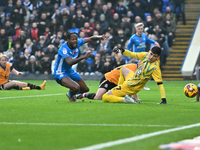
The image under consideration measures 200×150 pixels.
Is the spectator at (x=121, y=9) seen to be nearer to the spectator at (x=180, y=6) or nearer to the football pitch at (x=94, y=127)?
the spectator at (x=180, y=6)

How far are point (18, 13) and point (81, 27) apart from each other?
4234mm

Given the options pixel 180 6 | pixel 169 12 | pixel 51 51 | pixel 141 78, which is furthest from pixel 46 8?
pixel 141 78

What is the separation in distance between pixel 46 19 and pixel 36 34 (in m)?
1.14

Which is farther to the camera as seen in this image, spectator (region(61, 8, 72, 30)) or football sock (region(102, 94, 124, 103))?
spectator (region(61, 8, 72, 30))

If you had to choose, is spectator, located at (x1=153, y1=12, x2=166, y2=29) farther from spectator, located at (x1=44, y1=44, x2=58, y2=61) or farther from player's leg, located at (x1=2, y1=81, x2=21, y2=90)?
player's leg, located at (x1=2, y1=81, x2=21, y2=90)

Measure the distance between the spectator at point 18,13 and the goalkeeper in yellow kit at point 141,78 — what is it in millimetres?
16547

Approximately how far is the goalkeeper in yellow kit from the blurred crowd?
12.0m

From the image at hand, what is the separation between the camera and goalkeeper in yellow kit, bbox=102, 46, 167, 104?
30.8 feet

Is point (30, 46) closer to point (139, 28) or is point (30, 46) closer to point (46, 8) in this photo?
point (46, 8)

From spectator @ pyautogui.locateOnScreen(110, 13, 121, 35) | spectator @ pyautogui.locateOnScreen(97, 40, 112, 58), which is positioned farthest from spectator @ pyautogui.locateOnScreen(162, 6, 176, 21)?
spectator @ pyautogui.locateOnScreen(97, 40, 112, 58)

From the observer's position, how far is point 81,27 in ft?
78.5

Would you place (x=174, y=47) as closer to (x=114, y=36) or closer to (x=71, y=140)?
(x=114, y=36)

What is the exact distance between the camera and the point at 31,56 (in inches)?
938

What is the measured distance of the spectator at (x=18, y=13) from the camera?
25.4 meters
